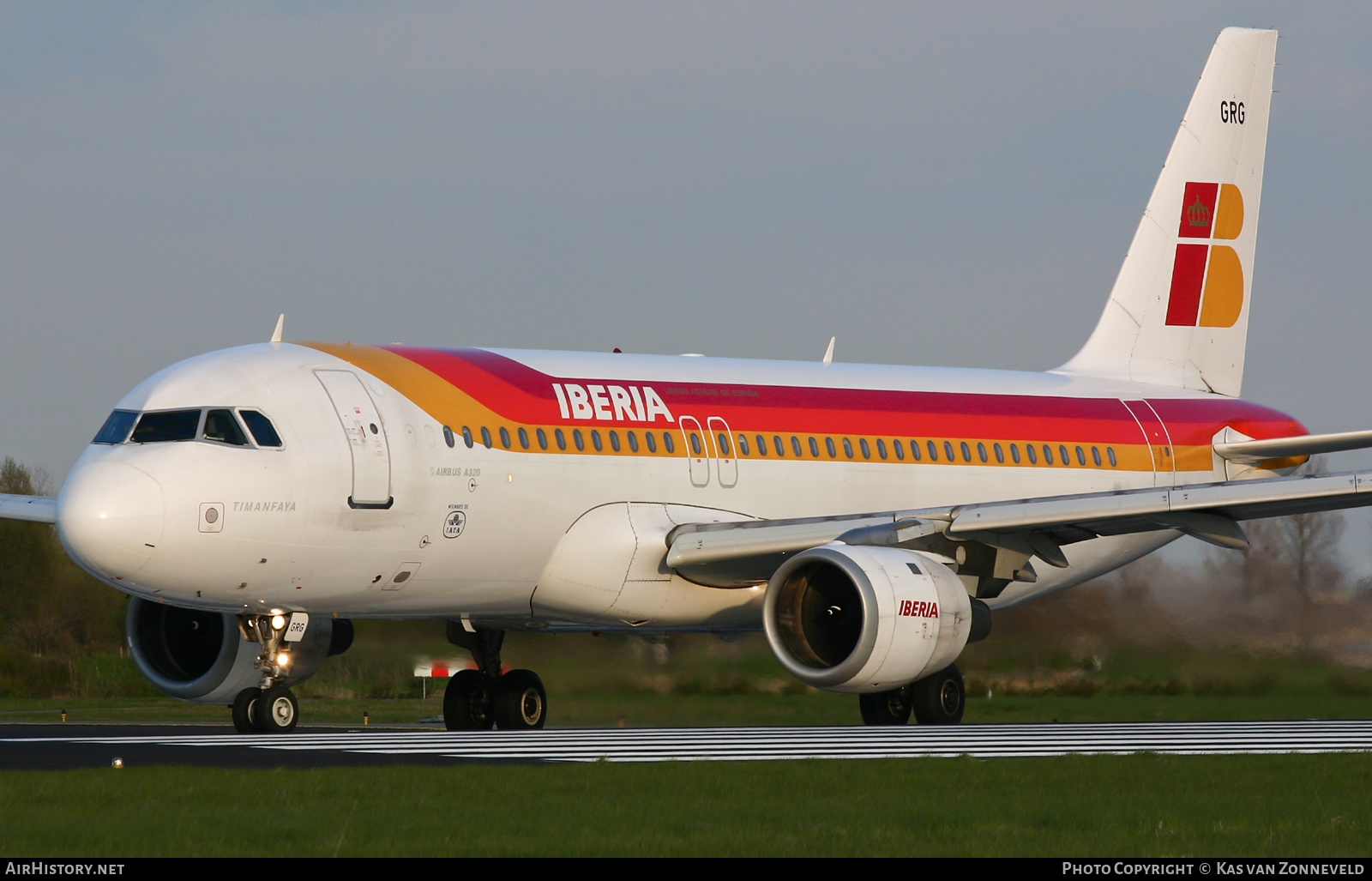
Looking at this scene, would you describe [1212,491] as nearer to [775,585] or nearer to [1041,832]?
[775,585]

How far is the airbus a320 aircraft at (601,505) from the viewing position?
1612cm

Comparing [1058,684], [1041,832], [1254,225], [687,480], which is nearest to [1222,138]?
[1254,225]

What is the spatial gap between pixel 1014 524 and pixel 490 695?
6.35 metres

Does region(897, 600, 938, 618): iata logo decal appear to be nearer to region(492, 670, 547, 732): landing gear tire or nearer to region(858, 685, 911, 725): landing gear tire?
region(858, 685, 911, 725): landing gear tire

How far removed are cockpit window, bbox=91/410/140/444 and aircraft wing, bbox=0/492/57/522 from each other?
2.86m

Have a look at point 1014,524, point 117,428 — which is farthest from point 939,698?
point 117,428

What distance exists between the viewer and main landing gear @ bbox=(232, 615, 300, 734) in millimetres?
16578

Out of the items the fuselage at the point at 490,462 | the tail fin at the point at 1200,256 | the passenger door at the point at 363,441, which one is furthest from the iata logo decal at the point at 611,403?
the tail fin at the point at 1200,256

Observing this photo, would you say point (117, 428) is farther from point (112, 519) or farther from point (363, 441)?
point (363, 441)

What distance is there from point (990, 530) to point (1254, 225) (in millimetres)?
10259

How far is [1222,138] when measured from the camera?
25.8 m

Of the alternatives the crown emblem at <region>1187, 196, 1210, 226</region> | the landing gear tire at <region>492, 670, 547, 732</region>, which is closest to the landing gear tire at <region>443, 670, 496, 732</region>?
the landing gear tire at <region>492, 670, 547, 732</region>

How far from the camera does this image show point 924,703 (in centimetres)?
2038

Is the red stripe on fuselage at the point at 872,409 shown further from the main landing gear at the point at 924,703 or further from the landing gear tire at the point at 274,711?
the landing gear tire at the point at 274,711
